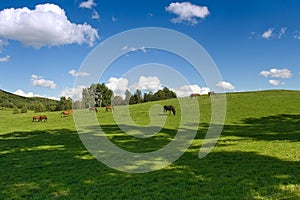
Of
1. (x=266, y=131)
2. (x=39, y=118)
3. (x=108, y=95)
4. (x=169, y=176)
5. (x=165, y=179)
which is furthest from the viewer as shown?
(x=108, y=95)

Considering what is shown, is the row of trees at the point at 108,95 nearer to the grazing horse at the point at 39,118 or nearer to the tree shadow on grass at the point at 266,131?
the grazing horse at the point at 39,118

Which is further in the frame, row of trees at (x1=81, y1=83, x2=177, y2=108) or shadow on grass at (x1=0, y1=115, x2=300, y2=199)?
row of trees at (x1=81, y1=83, x2=177, y2=108)

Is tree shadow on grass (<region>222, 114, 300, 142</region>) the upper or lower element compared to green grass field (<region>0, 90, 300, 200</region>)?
upper

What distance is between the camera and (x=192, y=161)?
576 inches

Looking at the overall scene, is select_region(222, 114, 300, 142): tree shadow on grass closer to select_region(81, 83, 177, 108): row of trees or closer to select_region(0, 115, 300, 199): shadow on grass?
select_region(0, 115, 300, 199): shadow on grass

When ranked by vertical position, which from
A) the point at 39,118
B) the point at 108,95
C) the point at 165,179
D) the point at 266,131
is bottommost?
the point at 165,179

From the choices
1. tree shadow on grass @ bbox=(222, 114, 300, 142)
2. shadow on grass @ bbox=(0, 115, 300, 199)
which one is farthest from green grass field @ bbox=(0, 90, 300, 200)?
tree shadow on grass @ bbox=(222, 114, 300, 142)

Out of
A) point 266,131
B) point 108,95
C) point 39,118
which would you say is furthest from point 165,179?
point 108,95

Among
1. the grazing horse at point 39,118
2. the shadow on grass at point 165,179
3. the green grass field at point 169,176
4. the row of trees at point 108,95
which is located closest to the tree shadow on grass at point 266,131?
the green grass field at point 169,176

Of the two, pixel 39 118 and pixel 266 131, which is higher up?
pixel 39 118

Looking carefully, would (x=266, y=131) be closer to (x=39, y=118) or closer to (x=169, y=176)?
(x=169, y=176)

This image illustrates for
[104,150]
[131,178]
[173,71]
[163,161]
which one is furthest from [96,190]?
[173,71]

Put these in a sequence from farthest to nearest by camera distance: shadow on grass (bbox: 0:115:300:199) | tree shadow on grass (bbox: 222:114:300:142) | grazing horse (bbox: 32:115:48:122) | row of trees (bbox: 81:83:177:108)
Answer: row of trees (bbox: 81:83:177:108) < grazing horse (bbox: 32:115:48:122) < tree shadow on grass (bbox: 222:114:300:142) < shadow on grass (bbox: 0:115:300:199)

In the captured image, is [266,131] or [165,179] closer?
[165,179]
